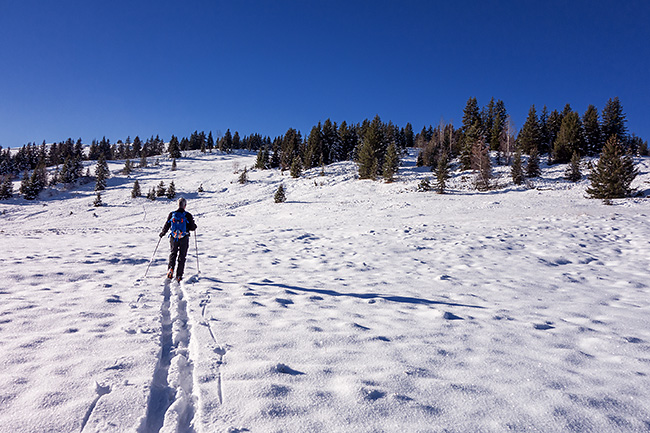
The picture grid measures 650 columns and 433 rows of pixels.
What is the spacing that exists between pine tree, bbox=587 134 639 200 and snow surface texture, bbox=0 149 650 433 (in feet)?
49.1

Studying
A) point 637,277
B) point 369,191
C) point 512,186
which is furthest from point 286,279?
point 512,186

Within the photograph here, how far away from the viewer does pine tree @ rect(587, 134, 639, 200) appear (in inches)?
820

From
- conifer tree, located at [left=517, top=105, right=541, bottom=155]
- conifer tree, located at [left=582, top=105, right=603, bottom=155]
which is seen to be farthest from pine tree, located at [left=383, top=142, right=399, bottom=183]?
conifer tree, located at [left=582, top=105, right=603, bottom=155]

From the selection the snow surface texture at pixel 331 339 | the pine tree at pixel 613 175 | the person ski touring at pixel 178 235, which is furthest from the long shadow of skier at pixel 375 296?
the pine tree at pixel 613 175

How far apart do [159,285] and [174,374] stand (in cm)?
402

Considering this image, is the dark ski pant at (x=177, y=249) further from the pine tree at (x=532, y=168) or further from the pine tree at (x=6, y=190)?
the pine tree at (x=6, y=190)

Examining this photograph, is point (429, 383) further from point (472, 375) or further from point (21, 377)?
point (21, 377)

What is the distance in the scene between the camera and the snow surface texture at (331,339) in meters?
2.24

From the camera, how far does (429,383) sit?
2652 mm

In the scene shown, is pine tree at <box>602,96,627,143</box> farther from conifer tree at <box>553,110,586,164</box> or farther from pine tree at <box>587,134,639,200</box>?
pine tree at <box>587,134,639,200</box>

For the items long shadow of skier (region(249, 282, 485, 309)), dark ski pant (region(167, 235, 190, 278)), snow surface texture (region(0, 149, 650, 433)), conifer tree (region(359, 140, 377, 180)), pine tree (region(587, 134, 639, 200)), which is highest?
conifer tree (region(359, 140, 377, 180))

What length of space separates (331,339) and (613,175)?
92.2 feet

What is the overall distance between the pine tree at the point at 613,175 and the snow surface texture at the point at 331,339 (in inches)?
590

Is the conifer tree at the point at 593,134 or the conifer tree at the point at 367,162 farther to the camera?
the conifer tree at the point at 593,134
